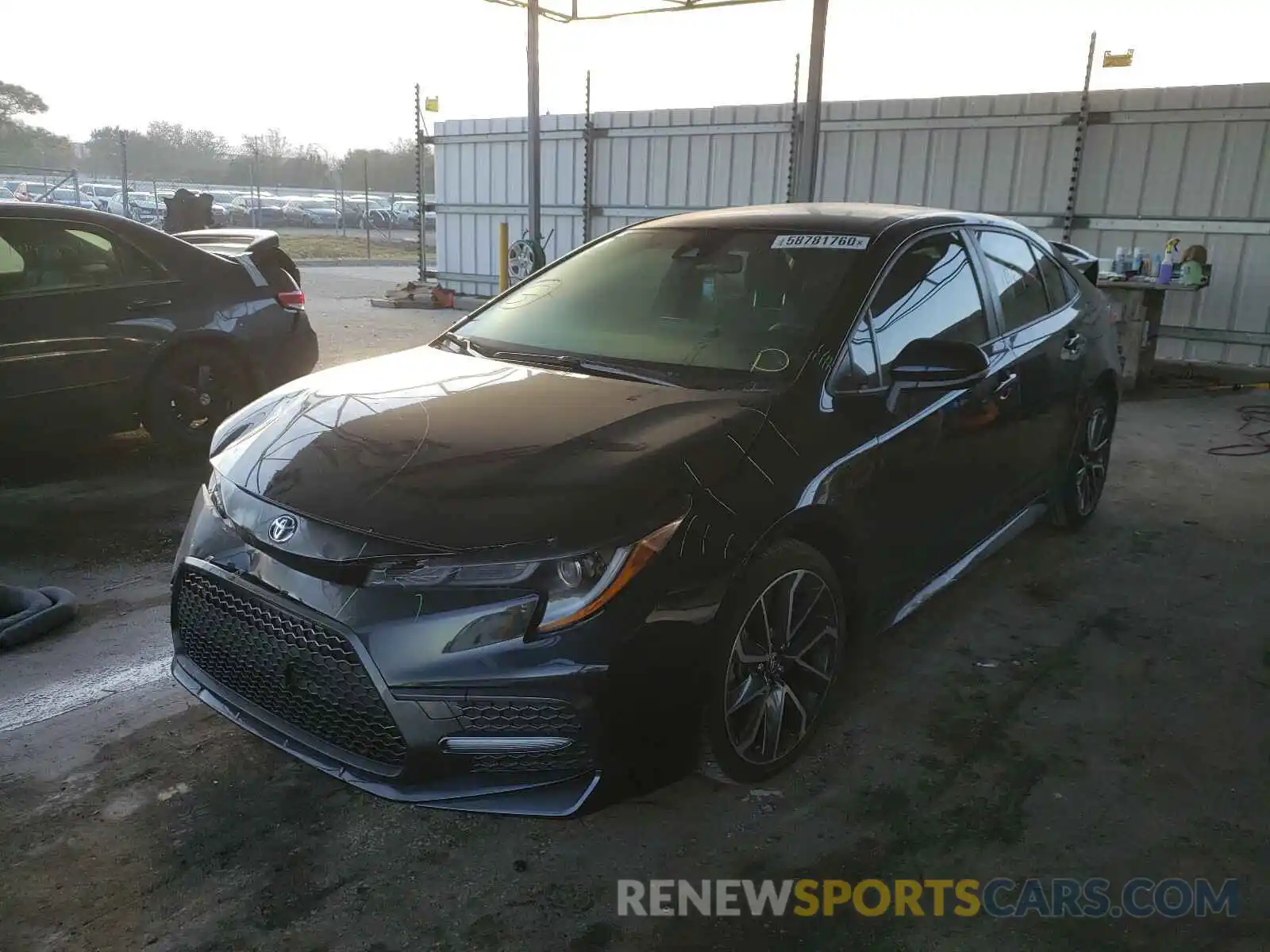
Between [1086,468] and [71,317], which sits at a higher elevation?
[71,317]

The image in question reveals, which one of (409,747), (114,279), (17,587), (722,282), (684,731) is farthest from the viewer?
(114,279)

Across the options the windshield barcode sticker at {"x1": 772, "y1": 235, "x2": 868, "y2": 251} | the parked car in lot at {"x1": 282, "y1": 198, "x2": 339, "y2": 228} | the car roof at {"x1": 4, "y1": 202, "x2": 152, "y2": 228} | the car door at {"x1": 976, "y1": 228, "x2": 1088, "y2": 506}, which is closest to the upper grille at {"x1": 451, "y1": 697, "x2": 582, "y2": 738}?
the windshield barcode sticker at {"x1": 772, "y1": 235, "x2": 868, "y2": 251}

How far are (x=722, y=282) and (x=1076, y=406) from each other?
195 cm

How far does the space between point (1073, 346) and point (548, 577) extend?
3.04 metres

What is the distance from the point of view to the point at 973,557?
3.53 metres

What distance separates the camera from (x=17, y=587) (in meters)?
3.69

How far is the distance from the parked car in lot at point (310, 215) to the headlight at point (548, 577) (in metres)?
33.8

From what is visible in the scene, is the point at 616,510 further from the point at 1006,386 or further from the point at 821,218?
the point at 1006,386

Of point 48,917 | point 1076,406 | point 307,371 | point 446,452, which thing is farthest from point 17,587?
point 1076,406

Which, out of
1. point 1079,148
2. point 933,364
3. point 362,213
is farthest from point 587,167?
point 362,213

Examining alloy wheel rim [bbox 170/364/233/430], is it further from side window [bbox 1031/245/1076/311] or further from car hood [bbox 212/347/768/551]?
side window [bbox 1031/245/1076/311]

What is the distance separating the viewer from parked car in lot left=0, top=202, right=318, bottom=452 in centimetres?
496

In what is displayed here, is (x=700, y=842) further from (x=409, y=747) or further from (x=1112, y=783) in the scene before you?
(x=1112, y=783)

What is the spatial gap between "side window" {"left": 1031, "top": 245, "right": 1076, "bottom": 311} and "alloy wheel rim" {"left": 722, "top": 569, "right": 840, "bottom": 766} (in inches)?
86.4
